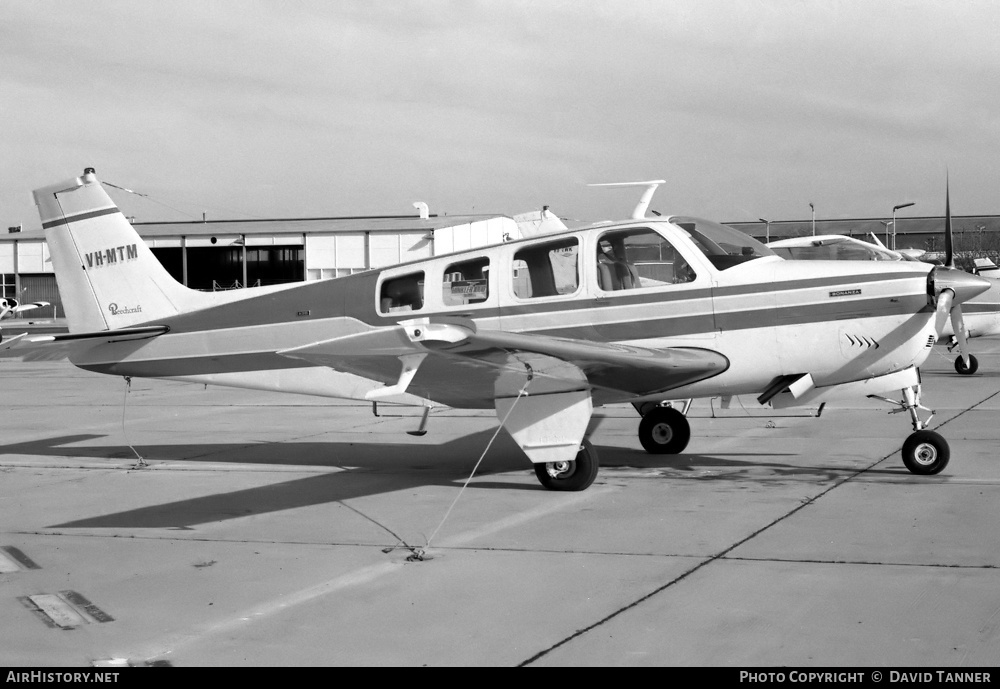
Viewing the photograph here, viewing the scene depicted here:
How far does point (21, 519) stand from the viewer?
7.94 metres

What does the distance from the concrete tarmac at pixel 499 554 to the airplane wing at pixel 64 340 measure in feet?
4.11

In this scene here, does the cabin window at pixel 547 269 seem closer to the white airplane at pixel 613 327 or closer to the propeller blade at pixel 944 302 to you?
the white airplane at pixel 613 327

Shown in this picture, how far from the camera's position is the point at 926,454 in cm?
879

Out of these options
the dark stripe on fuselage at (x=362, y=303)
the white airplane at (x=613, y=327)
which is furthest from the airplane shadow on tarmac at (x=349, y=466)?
the dark stripe on fuselage at (x=362, y=303)

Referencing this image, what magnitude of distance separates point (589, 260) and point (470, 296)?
1222mm

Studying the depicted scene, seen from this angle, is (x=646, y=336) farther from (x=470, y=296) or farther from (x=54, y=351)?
(x=54, y=351)

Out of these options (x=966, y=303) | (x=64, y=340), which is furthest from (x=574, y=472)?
(x=966, y=303)

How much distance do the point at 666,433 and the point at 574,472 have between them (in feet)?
7.98

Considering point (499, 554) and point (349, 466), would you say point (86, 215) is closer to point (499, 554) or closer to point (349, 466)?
point (349, 466)

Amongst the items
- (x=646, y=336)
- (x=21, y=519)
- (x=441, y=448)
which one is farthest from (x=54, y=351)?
(x=646, y=336)

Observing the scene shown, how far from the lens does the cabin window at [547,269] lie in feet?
29.8

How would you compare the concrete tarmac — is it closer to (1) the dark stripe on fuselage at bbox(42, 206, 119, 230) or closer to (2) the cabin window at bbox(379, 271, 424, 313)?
(2) the cabin window at bbox(379, 271, 424, 313)

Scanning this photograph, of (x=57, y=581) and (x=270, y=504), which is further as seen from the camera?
(x=270, y=504)

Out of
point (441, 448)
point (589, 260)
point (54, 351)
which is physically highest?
point (589, 260)
